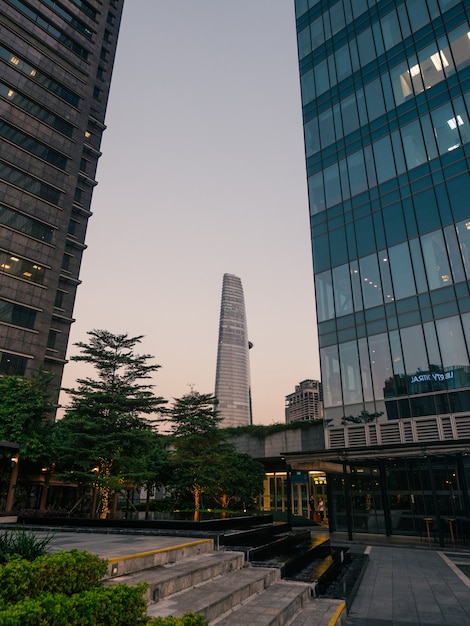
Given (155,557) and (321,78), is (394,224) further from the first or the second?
(155,557)

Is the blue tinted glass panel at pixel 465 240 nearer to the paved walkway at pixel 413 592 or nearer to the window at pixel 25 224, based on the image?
the paved walkway at pixel 413 592

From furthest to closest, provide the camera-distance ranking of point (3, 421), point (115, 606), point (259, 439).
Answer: point (259, 439), point (3, 421), point (115, 606)

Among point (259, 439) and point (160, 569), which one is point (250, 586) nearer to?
point (160, 569)

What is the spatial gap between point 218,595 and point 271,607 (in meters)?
1.17

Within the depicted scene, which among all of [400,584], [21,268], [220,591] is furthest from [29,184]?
[400,584]

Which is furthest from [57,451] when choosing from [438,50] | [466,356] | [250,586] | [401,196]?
[438,50]

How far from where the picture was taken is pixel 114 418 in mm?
23703

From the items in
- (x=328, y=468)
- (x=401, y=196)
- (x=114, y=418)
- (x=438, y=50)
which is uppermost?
(x=438, y=50)

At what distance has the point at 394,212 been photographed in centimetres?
2922

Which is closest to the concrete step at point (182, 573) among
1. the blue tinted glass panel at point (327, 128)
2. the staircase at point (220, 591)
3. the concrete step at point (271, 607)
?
the staircase at point (220, 591)

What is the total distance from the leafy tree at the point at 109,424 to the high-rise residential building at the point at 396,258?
12.0 m

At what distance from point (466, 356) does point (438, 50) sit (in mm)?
23562

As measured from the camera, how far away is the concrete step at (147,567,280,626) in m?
6.89

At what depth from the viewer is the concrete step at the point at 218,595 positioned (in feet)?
22.6
